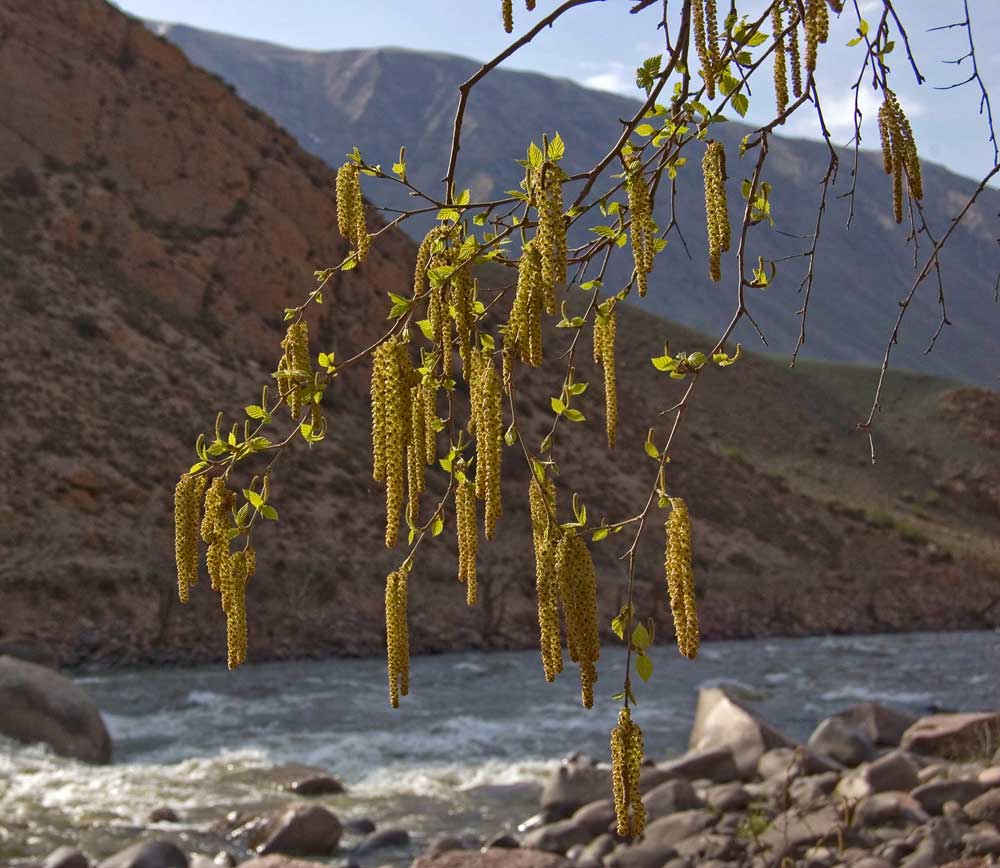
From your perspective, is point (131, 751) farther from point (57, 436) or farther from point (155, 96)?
point (155, 96)

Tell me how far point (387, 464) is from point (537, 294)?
0.48m

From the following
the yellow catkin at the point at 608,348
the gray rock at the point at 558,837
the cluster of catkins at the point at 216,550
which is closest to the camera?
the cluster of catkins at the point at 216,550

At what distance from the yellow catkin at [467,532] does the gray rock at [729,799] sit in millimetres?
9389

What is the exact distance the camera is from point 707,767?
13914 mm

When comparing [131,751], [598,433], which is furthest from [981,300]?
[131,751]

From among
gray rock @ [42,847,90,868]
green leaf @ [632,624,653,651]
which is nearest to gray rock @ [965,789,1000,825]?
gray rock @ [42,847,90,868]

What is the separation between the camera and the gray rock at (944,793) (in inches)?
446

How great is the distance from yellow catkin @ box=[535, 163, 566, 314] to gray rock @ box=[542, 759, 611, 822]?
413 inches

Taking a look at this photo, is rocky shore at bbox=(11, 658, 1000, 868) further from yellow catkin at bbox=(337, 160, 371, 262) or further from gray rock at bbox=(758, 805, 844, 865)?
yellow catkin at bbox=(337, 160, 371, 262)

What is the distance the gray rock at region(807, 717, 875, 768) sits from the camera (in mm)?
14547

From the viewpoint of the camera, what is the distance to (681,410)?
324 cm

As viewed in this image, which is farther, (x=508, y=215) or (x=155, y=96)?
(x=155, y=96)

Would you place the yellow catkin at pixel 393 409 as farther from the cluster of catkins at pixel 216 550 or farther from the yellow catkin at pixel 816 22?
the yellow catkin at pixel 816 22

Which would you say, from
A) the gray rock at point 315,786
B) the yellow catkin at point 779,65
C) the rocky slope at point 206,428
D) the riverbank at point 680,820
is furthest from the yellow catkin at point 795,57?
the rocky slope at point 206,428
